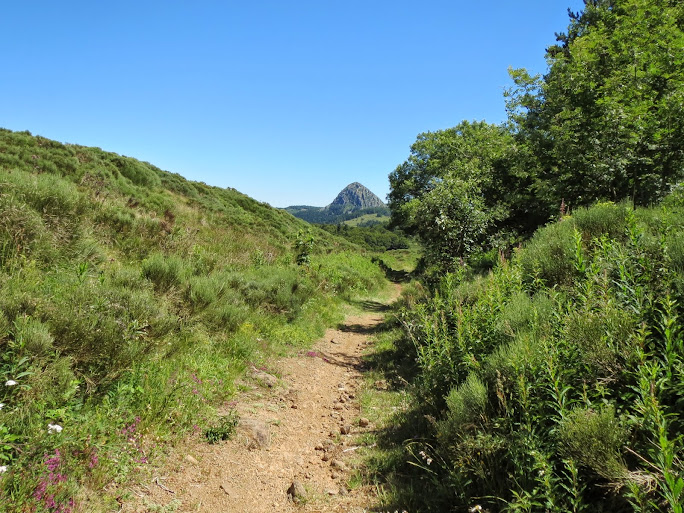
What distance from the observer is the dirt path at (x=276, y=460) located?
10.2 ft

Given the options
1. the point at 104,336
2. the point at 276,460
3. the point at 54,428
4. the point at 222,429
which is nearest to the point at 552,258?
the point at 276,460

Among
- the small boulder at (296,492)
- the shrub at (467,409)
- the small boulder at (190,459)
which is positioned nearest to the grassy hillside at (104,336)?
the small boulder at (190,459)

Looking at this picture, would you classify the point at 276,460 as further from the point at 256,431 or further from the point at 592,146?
the point at 592,146

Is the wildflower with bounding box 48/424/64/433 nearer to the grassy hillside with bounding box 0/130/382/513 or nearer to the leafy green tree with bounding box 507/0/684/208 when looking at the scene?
the grassy hillside with bounding box 0/130/382/513

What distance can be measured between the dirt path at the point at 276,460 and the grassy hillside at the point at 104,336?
13.8 inches

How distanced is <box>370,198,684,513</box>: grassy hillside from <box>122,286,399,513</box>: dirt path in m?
0.55

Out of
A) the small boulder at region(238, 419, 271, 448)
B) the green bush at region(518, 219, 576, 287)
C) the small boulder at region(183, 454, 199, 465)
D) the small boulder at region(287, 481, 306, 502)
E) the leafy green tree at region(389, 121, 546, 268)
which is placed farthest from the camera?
the leafy green tree at region(389, 121, 546, 268)

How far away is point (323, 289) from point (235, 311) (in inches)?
242

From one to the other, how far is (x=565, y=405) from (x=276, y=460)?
9.85 feet

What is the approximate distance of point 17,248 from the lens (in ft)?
15.9

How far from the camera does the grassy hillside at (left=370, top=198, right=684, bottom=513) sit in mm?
2070

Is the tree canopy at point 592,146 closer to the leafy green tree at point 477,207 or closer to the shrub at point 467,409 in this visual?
the leafy green tree at point 477,207

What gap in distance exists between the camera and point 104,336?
12.1 feet

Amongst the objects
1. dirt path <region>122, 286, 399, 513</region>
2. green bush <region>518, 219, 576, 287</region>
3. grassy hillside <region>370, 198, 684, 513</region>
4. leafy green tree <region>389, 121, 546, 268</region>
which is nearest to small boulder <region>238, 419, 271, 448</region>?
dirt path <region>122, 286, 399, 513</region>
